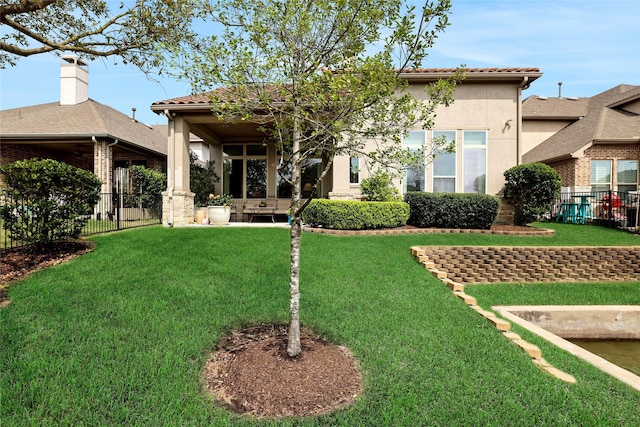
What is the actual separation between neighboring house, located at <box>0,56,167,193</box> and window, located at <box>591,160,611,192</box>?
66.5 feet

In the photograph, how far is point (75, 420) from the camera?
95.7 inches

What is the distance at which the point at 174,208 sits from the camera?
35.3 feet

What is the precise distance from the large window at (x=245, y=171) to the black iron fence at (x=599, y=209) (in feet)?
41.6

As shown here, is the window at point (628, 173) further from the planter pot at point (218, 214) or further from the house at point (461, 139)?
the planter pot at point (218, 214)

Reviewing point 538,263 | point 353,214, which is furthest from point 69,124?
point 538,263

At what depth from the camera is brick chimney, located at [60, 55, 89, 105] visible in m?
15.3

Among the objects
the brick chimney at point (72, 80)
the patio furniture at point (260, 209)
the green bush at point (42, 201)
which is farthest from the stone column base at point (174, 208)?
the brick chimney at point (72, 80)

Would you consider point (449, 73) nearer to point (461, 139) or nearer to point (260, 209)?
point (461, 139)

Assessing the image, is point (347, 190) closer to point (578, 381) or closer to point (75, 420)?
point (578, 381)

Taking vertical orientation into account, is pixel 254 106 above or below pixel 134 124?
below

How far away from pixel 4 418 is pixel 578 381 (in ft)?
16.6

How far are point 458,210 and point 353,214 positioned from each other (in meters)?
3.12

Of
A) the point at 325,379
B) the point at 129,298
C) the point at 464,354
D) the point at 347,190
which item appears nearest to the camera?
the point at 325,379

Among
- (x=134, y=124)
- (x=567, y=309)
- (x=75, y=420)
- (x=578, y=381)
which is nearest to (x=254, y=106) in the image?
(x=75, y=420)
